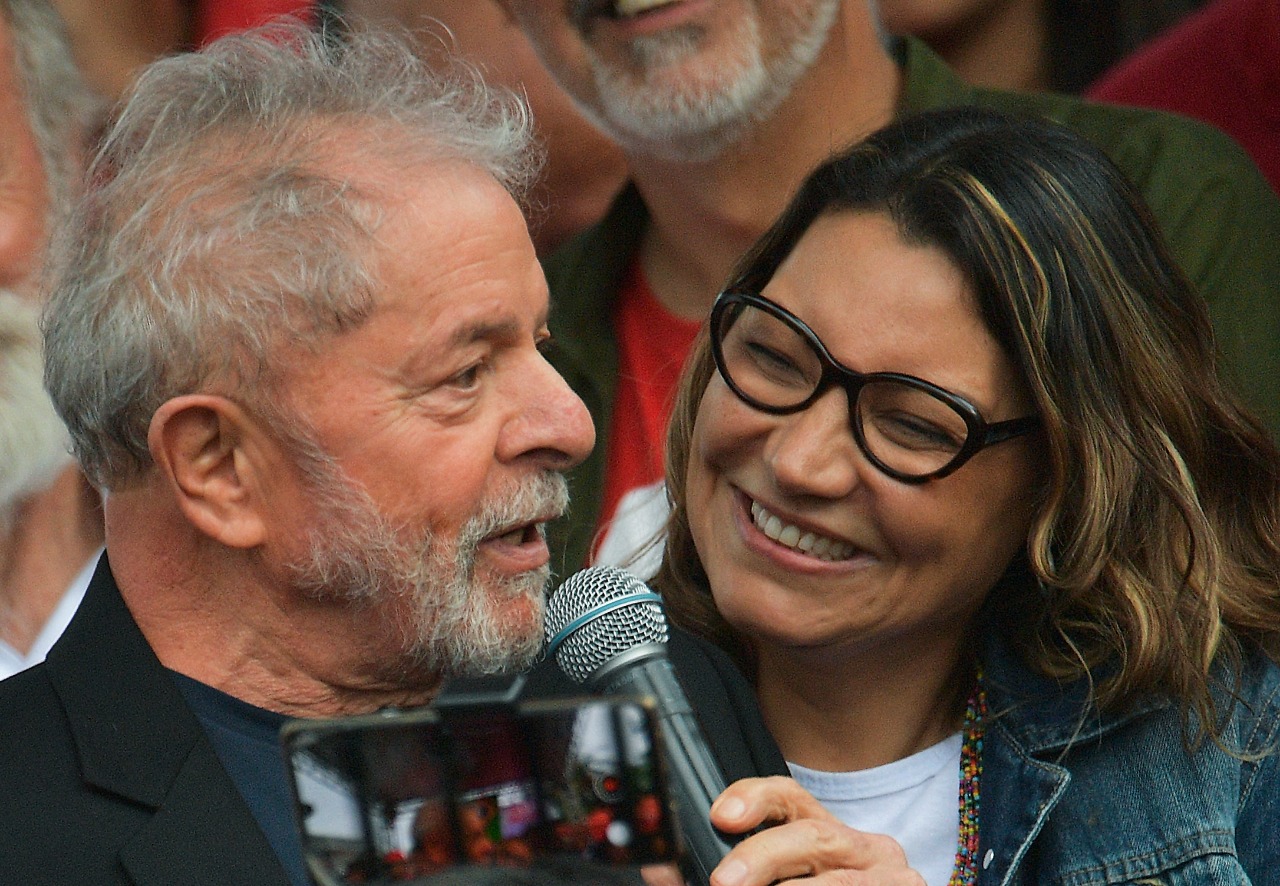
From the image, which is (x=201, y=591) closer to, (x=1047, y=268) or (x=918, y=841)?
(x=918, y=841)

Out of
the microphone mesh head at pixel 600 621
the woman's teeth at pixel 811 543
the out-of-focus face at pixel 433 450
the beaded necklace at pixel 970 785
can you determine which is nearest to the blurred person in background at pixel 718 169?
the woman's teeth at pixel 811 543

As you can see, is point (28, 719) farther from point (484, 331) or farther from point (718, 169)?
point (718, 169)

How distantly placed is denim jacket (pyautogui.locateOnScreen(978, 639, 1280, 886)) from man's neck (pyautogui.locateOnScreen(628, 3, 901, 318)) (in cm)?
122

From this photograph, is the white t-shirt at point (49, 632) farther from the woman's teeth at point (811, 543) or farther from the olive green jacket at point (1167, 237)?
the woman's teeth at point (811, 543)

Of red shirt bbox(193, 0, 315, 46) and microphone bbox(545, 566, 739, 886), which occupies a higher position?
microphone bbox(545, 566, 739, 886)

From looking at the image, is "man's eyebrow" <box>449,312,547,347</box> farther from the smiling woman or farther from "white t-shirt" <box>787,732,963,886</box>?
"white t-shirt" <box>787,732,963,886</box>

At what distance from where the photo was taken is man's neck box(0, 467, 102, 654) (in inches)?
131

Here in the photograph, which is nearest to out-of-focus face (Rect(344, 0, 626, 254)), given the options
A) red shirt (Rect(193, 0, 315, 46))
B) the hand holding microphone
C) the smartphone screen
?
red shirt (Rect(193, 0, 315, 46))

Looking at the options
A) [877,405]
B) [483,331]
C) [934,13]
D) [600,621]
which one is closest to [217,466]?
[483,331]

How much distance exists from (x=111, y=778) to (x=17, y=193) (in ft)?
5.57

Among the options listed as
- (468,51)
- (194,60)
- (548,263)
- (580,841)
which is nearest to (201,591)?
(194,60)

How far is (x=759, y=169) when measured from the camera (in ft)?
11.2

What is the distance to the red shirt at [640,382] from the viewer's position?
3279mm

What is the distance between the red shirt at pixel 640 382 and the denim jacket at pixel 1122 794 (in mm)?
942
